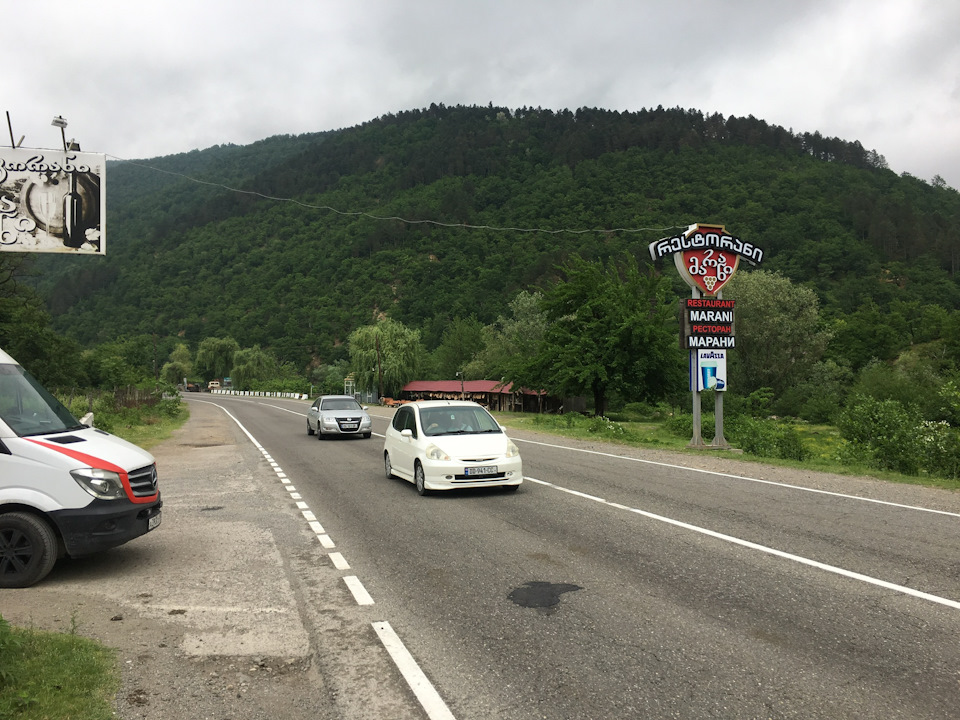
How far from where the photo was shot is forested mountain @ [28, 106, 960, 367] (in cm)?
10394

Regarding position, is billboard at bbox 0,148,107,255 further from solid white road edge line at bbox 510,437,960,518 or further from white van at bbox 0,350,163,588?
solid white road edge line at bbox 510,437,960,518

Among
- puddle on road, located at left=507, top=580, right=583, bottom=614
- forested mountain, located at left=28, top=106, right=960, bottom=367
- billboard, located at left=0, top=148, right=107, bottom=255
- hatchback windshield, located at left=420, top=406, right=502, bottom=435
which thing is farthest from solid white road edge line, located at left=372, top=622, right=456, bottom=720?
forested mountain, located at left=28, top=106, right=960, bottom=367

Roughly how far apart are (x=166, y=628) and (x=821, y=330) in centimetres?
7164

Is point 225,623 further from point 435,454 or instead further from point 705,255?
point 705,255

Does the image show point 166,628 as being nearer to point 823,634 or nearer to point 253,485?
point 823,634

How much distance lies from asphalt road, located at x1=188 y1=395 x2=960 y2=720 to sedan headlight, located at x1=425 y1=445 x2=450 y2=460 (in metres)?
0.75

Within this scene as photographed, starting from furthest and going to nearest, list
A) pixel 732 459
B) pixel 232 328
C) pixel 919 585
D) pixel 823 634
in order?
pixel 232 328 < pixel 732 459 < pixel 919 585 < pixel 823 634

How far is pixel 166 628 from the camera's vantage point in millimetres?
5641

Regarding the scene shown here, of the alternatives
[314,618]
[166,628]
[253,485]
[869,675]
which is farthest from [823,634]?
[253,485]

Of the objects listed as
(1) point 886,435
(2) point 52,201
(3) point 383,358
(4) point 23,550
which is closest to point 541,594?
(4) point 23,550

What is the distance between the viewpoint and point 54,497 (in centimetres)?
681

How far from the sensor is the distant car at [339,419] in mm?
27141

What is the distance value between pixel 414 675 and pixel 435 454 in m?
7.77

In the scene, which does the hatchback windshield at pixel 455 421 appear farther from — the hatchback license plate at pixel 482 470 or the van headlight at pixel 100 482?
the van headlight at pixel 100 482
